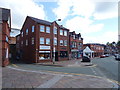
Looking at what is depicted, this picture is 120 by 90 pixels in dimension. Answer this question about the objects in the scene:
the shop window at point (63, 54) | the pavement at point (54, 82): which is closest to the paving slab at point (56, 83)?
the pavement at point (54, 82)

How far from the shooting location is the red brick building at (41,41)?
24839mm

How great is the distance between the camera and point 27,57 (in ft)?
90.8

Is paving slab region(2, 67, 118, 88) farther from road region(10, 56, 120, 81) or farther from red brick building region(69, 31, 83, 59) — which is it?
red brick building region(69, 31, 83, 59)

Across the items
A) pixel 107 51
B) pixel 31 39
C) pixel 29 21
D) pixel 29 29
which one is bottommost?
pixel 107 51

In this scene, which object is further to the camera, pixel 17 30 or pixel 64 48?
pixel 17 30

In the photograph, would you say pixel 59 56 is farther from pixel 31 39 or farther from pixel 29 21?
pixel 29 21

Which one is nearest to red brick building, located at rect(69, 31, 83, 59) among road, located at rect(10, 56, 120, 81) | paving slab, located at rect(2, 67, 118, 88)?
road, located at rect(10, 56, 120, 81)

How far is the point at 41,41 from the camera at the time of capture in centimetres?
2539

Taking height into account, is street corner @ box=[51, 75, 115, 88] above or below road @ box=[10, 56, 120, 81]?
above

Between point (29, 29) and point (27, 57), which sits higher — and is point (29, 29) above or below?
above

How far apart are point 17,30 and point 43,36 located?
29.6 metres

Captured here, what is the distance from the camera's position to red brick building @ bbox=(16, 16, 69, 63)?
81.5ft

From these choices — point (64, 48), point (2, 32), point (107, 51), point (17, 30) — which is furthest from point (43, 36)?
point (107, 51)

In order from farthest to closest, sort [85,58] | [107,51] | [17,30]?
[107,51] < [17,30] < [85,58]
